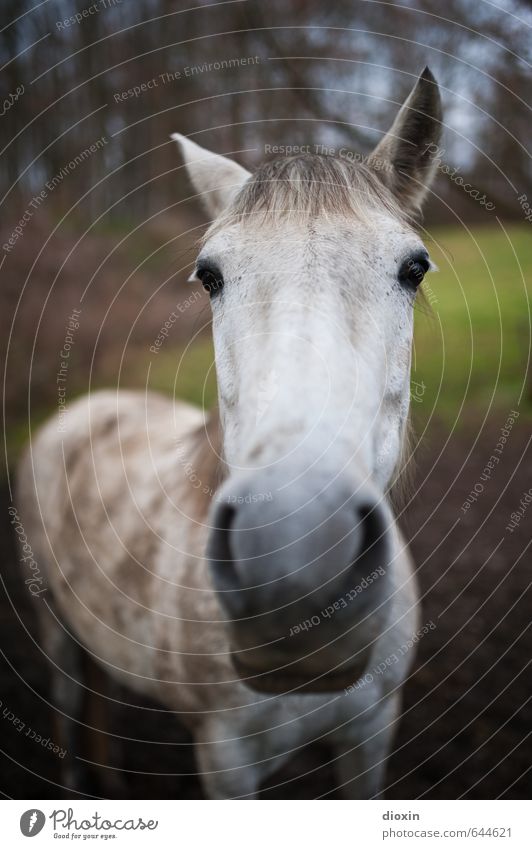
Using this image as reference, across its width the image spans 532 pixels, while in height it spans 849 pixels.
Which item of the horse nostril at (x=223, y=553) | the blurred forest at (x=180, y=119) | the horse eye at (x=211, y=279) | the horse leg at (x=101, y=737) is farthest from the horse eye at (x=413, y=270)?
the horse leg at (x=101, y=737)

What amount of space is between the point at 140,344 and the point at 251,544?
7.38 meters

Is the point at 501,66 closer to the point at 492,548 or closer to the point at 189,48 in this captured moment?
the point at 189,48

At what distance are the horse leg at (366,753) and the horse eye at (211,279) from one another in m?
1.48

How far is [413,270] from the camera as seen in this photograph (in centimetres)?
132

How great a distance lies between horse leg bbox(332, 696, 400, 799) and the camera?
1.85 m

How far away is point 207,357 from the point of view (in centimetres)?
823

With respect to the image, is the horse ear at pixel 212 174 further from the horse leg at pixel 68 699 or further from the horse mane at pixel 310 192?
the horse leg at pixel 68 699

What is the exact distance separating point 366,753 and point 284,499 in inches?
57.4

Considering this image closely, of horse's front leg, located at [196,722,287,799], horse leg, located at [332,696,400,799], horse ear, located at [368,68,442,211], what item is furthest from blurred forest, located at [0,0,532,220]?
horse leg, located at [332,696,400,799]

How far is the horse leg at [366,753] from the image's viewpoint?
1853 millimetres

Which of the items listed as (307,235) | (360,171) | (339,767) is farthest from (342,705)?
(360,171)

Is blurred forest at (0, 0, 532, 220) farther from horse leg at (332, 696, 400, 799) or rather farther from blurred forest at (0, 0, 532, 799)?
horse leg at (332, 696, 400, 799)

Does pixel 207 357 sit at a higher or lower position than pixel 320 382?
higher

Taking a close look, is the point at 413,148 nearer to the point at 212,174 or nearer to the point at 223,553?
the point at 212,174
